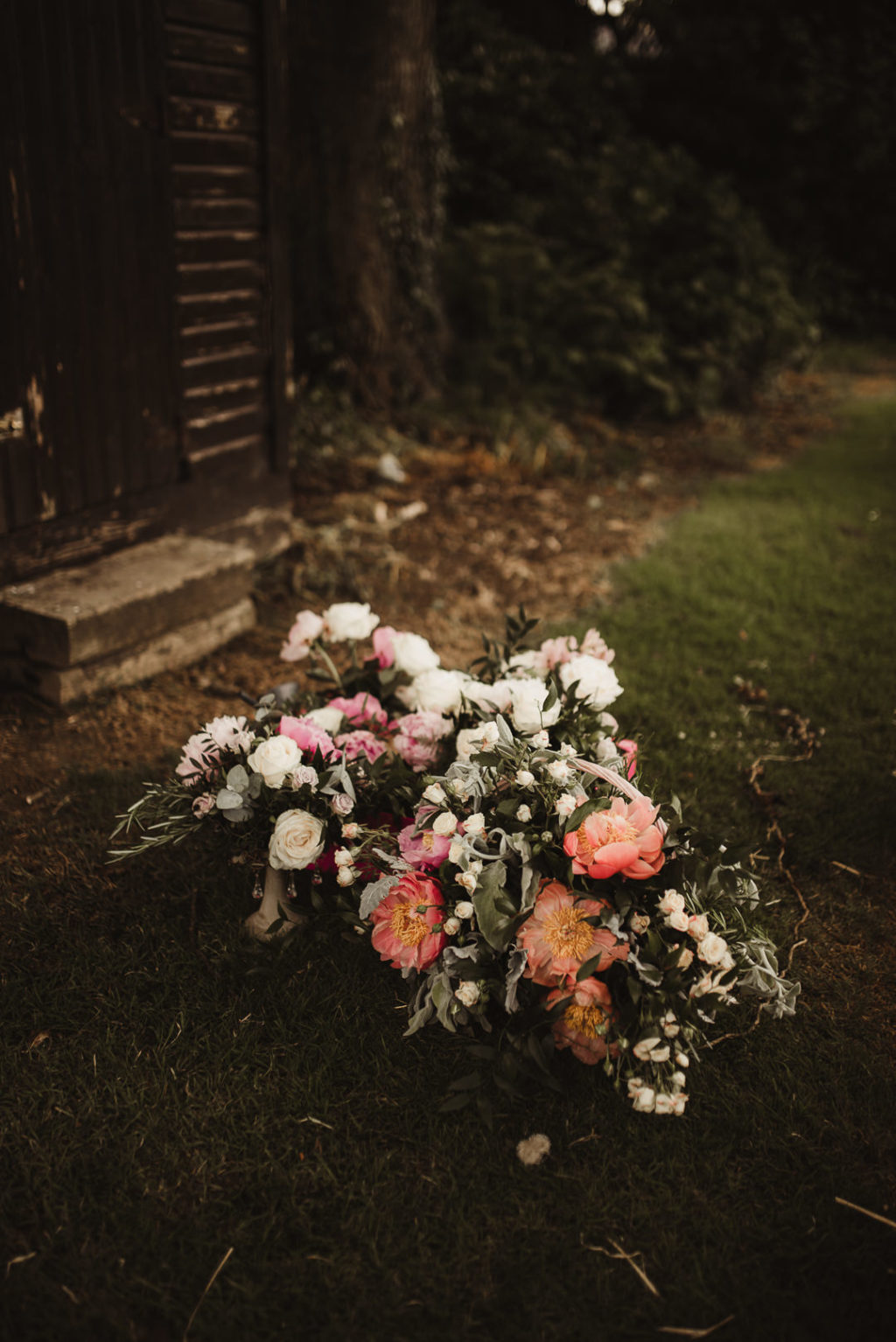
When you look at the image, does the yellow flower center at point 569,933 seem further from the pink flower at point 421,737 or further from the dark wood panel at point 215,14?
the dark wood panel at point 215,14

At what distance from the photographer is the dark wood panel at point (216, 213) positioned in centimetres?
404

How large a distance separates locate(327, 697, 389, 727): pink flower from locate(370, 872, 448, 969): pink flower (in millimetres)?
643

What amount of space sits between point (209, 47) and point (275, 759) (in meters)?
3.37

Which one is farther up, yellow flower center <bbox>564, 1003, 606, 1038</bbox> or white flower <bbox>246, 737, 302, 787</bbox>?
white flower <bbox>246, 737, 302, 787</bbox>

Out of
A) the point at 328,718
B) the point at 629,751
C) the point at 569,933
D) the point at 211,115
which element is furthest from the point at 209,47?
the point at 569,933

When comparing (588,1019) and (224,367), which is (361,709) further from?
(224,367)

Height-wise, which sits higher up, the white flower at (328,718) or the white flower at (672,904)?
the white flower at (328,718)

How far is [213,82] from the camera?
160 inches

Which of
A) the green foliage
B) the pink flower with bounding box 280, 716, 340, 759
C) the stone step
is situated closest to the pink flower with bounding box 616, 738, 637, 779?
the pink flower with bounding box 280, 716, 340, 759

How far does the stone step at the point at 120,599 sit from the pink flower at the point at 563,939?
6.89ft

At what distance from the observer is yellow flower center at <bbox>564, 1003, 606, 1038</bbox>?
198 centimetres

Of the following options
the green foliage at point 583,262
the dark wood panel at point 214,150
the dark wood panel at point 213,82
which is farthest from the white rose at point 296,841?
the green foliage at point 583,262

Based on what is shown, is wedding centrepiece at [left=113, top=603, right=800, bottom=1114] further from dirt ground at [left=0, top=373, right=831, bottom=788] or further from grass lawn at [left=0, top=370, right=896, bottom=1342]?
dirt ground at [left=0, top=373, right=831, bottom=788]

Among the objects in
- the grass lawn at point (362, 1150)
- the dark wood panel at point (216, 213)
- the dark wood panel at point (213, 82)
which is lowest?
the grass lawn at point (362, 1150)
